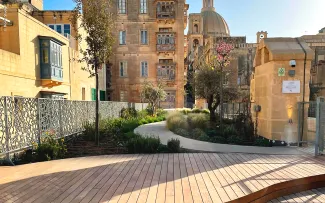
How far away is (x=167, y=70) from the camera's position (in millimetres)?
30141

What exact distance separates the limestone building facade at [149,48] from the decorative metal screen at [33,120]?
20.1m

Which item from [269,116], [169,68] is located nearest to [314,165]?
[269,116]

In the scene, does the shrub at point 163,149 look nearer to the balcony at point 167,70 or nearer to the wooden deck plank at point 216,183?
the wooden deck plank at point 216,183

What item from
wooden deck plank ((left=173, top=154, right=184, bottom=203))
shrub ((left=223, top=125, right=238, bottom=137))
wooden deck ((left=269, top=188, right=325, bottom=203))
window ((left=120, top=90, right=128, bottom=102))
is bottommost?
wooden deck ((left=269, top=188, right=325, bottom=203))

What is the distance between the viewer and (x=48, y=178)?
15.7 ft

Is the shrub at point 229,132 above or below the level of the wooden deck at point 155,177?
above

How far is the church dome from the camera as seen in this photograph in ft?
222

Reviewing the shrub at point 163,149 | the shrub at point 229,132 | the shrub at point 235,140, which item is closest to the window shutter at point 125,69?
the shrub at point 229,132

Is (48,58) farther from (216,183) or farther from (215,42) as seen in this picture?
(215,42)

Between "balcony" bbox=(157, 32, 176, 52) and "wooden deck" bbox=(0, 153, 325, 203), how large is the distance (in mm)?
Answer: 24627

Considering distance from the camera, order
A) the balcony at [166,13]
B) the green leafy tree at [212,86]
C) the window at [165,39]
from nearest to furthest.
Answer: the green leafy tree at [212,86], the balcony at [166,13], the window at [165,39]

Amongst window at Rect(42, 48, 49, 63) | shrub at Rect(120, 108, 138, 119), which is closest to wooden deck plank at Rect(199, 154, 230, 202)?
shrub at Rect(120, 108, 138, 119)

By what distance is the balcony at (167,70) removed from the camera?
30.0m

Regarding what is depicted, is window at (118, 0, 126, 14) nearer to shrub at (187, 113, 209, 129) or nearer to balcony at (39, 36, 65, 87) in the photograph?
balcony at (39, 36, 65, 87)
